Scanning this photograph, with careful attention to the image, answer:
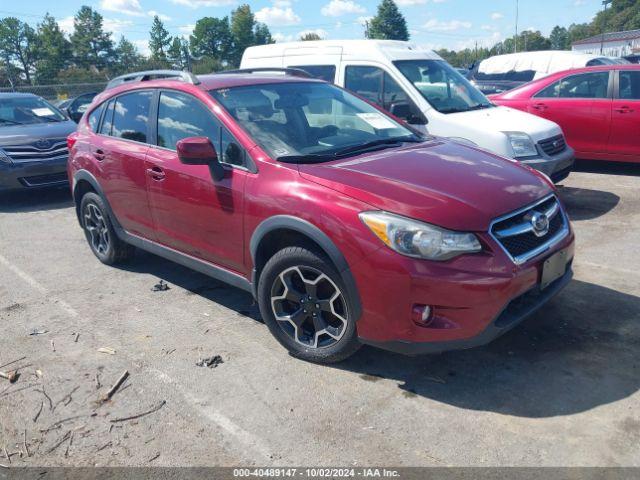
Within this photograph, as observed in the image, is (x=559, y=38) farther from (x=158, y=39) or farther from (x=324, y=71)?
(x=324, y=71)

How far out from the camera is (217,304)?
468 centimetres

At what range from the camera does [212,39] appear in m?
92.4

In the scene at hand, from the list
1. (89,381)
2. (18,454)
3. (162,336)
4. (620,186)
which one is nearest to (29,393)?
(89,381)

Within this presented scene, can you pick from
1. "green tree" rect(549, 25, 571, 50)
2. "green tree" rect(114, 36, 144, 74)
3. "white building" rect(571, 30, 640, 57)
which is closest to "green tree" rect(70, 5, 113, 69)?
"green tree" rect(114, 36, 144, 74)

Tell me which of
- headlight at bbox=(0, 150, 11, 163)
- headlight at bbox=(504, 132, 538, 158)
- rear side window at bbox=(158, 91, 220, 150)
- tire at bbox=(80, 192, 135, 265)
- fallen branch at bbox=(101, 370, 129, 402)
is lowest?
fallen branch at bbox=(101, 370, 129, 402)

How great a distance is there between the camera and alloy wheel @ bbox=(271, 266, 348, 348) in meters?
3.43

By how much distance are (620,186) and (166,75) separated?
243 inches

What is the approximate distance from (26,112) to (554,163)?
8.29m

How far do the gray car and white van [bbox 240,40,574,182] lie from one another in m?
3.89

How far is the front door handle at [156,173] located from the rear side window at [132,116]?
1.12ft

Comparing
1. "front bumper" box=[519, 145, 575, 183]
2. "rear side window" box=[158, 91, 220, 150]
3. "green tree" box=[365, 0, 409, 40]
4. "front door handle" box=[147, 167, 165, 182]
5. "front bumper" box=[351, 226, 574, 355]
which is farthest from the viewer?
"green tree" box=[365, 0, 409, 40]

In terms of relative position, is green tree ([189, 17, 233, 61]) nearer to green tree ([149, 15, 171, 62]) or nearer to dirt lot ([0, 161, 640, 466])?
green tree ([149, 15, 171, 62])

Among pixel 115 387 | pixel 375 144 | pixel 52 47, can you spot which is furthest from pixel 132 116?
pixel 52 47

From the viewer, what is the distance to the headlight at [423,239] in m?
3.02
